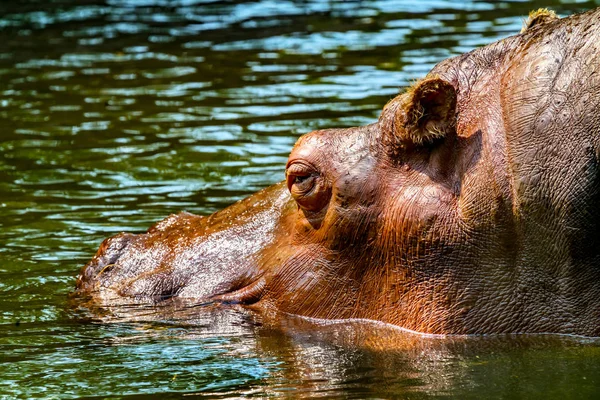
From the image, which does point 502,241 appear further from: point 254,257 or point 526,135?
point 254,257

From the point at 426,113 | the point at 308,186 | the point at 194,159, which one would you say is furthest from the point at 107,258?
the point at 194,159

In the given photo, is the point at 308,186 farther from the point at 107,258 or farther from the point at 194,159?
the point at 194,159

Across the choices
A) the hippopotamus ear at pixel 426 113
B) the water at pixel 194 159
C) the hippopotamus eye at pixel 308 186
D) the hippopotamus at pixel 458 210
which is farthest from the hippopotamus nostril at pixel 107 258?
the hippopotamus ear at pixel 426 113

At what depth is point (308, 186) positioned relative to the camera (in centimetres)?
606

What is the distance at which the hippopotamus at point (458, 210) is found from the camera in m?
5.40

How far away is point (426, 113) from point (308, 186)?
28.6 inches

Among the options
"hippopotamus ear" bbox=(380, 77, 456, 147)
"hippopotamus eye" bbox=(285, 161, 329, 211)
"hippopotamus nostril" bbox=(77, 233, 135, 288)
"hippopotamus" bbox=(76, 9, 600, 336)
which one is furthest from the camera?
"hippopotamus nostril" bbox=(77, 233, 135, 288)

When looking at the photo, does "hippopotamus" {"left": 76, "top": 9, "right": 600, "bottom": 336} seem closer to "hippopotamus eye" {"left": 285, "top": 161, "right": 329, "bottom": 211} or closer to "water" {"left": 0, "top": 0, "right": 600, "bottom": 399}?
"hippopotamus eye" {"left": 285, "top": 161, "right": 329, "bottom": 211}

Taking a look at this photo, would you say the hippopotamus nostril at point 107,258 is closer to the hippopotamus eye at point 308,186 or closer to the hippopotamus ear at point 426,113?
the hippopotamus eye at point 308,186

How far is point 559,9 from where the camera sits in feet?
58.4

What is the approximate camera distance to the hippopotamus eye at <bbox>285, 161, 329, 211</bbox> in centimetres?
604

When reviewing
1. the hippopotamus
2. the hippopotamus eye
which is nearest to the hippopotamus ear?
the hippopotamus

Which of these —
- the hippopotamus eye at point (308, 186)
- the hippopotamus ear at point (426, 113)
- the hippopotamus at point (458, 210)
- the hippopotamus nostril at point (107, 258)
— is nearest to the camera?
the hippopotamus at point (458, 210)

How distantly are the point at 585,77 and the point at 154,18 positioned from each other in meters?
15.3
